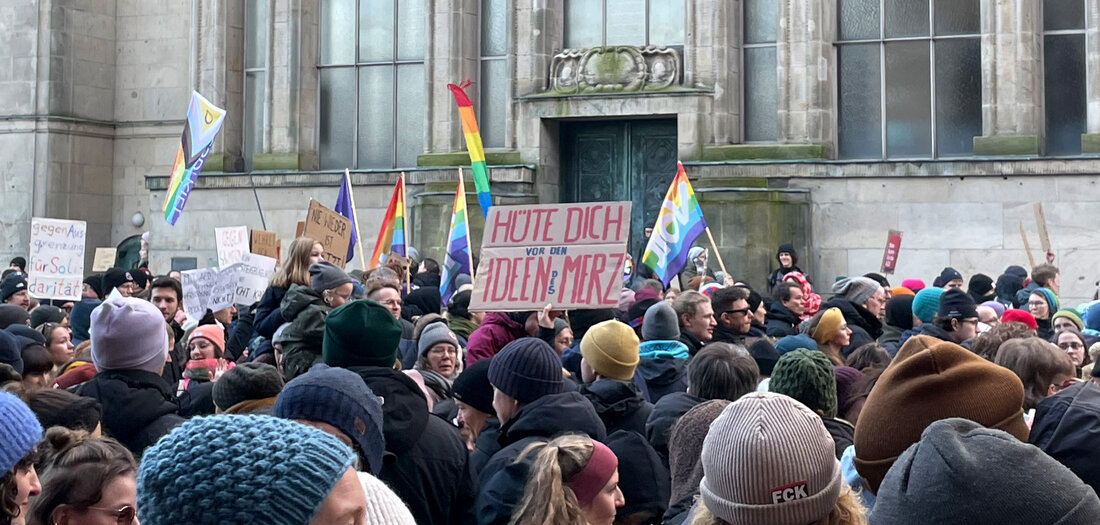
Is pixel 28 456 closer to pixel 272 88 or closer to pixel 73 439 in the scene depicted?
pixel 73 439

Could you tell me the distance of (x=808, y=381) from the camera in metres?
5.99

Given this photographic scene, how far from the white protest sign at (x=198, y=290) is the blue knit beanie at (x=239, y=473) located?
856 cm

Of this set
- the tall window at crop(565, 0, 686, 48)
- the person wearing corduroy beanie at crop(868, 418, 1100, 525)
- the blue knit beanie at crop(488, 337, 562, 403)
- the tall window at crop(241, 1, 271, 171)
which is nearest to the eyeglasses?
the blue knit beanie at crop(488, 337, 562, 403)

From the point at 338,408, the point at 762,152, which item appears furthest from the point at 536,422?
the point at 762,152

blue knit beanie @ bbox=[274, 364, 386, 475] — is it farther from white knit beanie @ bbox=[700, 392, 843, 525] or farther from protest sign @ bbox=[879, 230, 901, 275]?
protest sign @ bbox=[879, 230, 901, 275]

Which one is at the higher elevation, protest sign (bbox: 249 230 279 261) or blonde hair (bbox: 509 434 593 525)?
protest sign (bbox: 249 230 279 261)

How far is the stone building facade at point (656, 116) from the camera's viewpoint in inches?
769

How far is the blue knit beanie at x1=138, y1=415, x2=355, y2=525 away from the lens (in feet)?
8.14

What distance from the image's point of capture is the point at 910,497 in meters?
2.76

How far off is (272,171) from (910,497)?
21.2 m

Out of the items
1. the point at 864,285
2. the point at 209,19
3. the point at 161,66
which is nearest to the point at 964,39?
the point at 864,285

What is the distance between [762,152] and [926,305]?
31.7ft

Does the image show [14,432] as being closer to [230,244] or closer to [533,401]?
[533,401]

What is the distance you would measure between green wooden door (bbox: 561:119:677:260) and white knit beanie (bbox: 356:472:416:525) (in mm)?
18284
